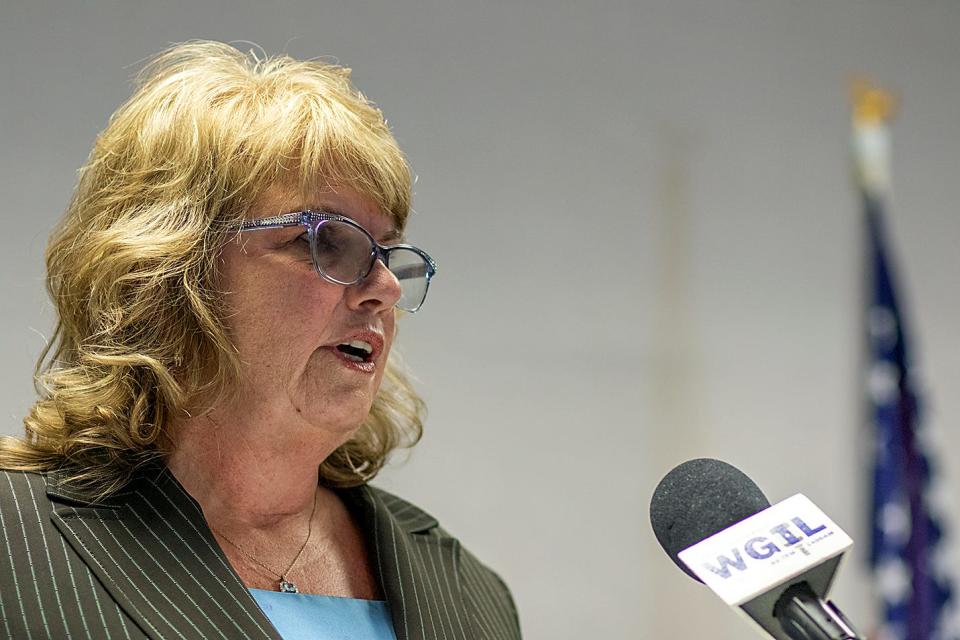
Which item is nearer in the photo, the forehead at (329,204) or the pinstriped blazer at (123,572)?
the pinstriped blazer at (123,572)

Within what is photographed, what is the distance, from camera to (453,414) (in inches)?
107

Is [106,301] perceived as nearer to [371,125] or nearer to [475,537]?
[371,125]

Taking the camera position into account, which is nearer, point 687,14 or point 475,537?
point 475,537

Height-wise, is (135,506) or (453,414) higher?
(453,414)

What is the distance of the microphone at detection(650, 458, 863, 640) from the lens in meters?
0.91

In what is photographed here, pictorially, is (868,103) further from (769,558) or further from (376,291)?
(769,558)

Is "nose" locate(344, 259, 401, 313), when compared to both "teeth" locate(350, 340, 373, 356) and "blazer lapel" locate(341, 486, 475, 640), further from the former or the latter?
"blazer lapel" locate(341, 486, 475, 640)

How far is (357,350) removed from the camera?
4.86 feet

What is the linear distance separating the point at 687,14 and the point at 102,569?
2.50m

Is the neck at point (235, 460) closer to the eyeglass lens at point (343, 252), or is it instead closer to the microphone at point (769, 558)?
the eyeglass lens at point (343, 252)

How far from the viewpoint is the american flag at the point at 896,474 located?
319 centimetres

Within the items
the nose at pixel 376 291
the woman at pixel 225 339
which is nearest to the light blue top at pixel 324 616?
the woman at pixel 225 339

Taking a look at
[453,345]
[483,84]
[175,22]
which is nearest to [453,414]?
[453,345]

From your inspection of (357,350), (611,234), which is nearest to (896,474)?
(611,234)
